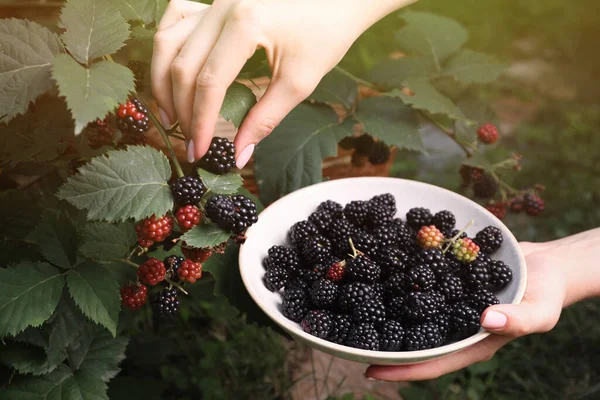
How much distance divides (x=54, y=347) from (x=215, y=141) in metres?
0.48

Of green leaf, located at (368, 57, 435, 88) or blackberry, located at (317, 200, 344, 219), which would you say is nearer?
blackberry, located at (317, 200, 344, 219)

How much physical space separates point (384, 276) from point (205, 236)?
47cm

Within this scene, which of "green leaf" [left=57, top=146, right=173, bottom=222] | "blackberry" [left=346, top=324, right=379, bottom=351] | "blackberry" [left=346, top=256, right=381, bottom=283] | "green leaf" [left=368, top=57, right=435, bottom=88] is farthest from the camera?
"green leaf" [left=368, top=57, right=435, bottom=88]

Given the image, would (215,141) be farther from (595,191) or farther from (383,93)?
(595,191)

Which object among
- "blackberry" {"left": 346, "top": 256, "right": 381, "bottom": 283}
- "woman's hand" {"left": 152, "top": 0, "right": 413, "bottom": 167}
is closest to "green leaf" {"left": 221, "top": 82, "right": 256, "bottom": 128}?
"woman's hand" {"left": 152, "top": 0, "right": 413, "bottom": 167}

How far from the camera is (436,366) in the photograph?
3.53ft

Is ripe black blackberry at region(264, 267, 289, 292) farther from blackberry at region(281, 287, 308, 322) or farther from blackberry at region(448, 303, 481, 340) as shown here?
blackberry at region(448, 303, 481, 340)

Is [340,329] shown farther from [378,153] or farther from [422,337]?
[378,153]

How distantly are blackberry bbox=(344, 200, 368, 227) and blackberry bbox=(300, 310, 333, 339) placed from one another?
29 cm

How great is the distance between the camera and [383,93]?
4.50ft

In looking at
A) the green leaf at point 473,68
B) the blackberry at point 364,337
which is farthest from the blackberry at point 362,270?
the green leaf at point 473,68

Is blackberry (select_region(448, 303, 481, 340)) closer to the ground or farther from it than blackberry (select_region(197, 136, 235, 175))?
closer to the ground

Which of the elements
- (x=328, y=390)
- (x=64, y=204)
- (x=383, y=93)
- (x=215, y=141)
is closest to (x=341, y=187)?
(x=383, y=93)

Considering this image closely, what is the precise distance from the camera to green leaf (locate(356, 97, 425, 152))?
4.16 feet
